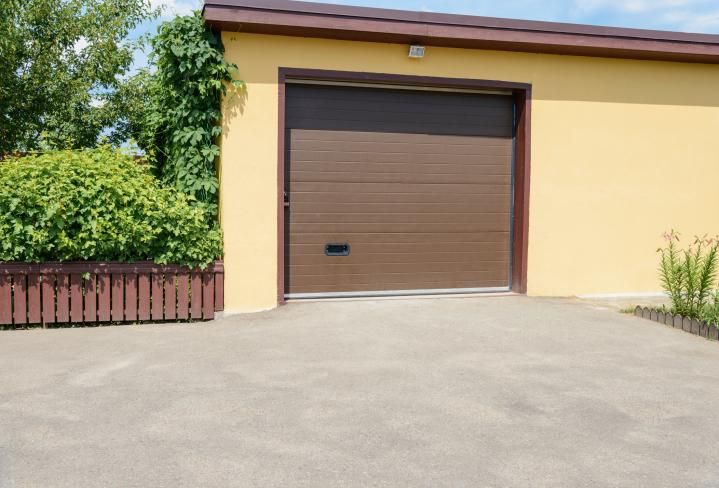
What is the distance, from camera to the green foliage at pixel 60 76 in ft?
36.3

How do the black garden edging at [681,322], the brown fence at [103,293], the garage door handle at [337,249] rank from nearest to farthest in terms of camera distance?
1. the black garden edging at [681,322]
2. the brown fence at [103,293]
3. the garage door handle at [337,249]

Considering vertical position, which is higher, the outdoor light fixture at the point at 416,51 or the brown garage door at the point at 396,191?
the outdoor light fixture at the point at 416,51

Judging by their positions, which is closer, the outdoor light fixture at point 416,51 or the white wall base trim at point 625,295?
the outdoor light fixture at point 416,51

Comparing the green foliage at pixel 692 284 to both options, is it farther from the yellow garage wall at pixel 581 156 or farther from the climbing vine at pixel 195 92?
the climbing vine at pixel 195 92

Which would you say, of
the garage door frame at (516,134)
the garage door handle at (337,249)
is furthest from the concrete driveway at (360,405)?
the garage door frame at (516,134)

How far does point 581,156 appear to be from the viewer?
8859 millimetres

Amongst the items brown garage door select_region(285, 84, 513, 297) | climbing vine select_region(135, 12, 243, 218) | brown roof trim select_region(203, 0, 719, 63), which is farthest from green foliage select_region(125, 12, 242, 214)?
brown garage door select_region(285, 84, 513, 297)

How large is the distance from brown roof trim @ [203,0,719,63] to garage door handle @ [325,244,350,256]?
8.20ft

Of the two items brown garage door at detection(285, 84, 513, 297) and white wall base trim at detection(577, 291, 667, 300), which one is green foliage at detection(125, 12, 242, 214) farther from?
white wall base trim at detection(577, 291, 667, 300)

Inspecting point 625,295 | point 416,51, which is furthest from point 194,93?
point 625,295

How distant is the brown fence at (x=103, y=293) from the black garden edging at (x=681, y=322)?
481 cm

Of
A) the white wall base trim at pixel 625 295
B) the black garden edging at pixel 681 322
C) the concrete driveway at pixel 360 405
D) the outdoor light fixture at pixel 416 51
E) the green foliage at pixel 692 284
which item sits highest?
the outdoor light fixture at pixel 416 51

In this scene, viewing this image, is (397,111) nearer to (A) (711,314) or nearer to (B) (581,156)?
(B) (581,156)

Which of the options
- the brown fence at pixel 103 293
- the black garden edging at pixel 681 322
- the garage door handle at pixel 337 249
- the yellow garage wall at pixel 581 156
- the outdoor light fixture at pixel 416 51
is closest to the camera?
the black garden edging at pixel 681 322
